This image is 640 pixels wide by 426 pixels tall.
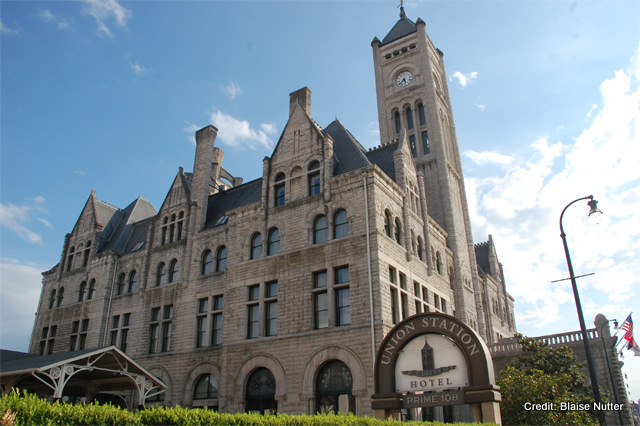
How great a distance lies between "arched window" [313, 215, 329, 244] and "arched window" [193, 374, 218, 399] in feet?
31.9

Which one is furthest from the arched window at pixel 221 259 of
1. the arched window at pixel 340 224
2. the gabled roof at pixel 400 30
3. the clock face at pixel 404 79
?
the gabled roof at pixel 400 30

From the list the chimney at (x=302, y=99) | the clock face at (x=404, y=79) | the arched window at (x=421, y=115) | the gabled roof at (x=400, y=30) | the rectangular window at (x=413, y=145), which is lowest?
the chimney at (x=302, y=99)

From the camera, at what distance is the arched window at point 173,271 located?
32.5m

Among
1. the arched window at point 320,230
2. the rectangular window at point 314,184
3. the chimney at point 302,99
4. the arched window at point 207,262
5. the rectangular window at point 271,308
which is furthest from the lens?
the arched window at point 207,262

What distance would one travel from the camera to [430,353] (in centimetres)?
1636

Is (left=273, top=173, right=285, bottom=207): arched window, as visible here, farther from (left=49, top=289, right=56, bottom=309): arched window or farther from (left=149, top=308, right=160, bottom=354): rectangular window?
(left=49, top=289, right=56, bottom=309): arched window

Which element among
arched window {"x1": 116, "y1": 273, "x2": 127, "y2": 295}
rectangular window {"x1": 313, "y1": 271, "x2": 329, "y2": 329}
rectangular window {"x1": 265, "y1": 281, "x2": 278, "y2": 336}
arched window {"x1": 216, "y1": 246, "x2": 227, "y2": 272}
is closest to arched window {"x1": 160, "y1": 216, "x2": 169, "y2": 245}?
arched window {"x1": 116, "y1": 273, "x2": 127, "y2": 295}

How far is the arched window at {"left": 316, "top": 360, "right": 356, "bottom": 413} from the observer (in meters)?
21.8

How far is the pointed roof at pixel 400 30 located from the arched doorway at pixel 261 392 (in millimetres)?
38711

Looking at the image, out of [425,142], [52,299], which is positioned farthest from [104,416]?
[425,142]

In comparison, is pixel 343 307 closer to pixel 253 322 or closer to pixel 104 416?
pixel 253 322

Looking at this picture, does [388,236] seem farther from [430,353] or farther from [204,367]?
[204,367]

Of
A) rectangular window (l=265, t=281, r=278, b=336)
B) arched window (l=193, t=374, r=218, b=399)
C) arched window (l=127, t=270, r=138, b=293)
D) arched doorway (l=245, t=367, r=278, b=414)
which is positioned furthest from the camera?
arched window (l=127, t=270, r=138, b=293)

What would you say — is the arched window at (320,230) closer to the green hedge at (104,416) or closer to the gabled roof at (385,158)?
the gabled roof at (385,158)
